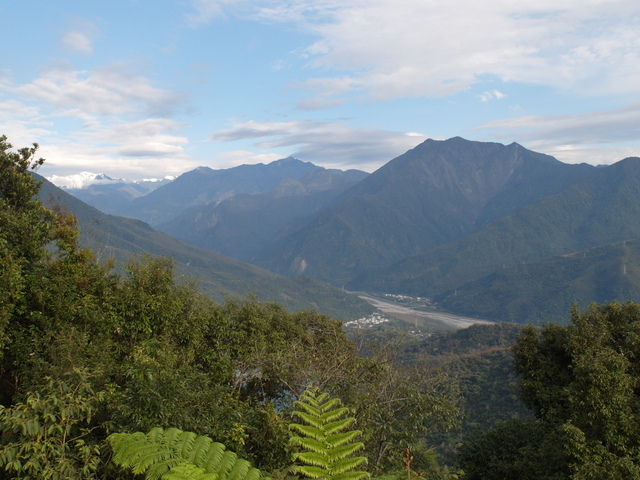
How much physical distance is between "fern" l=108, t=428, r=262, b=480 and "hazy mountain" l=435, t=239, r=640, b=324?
148136 millimetres

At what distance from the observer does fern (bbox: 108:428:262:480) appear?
4.47 meters

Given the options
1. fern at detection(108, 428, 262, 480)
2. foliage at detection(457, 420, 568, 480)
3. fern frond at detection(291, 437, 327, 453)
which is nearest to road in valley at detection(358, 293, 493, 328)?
foliage at detection(457, 420, 568, 480)

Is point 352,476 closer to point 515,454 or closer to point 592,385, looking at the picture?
Result: point 592,385

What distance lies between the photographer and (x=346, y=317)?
6777 inches

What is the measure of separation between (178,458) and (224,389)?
199 inches

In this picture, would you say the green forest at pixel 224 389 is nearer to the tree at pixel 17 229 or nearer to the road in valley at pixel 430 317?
the tree at pixel 17 229

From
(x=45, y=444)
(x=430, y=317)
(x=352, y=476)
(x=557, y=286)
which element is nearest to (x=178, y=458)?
(x=352, y=476)

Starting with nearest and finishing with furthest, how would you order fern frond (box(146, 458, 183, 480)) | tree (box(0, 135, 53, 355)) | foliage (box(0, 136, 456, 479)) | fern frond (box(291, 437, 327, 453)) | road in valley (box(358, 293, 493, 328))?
fern frond (box(146, 458, 183, 480)) < fern frond (box(291, 437, 327, 453)) < foliage (box(0, 136, 456, 479)) < tree (box(0, 135, 53, 355)) < road in valley (box(358, 293, 493, 328))

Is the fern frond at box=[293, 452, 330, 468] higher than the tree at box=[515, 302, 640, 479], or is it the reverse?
the fern frond at box=[293, 452, 330, 468]

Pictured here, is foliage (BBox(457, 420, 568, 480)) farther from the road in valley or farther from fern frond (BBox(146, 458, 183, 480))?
the road in valley

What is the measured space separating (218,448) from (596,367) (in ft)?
40.8

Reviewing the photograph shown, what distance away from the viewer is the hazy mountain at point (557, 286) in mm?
140375

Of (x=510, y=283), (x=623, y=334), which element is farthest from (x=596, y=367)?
(x=510, y=283)

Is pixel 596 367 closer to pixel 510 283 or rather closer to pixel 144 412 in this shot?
pixel 144 412
